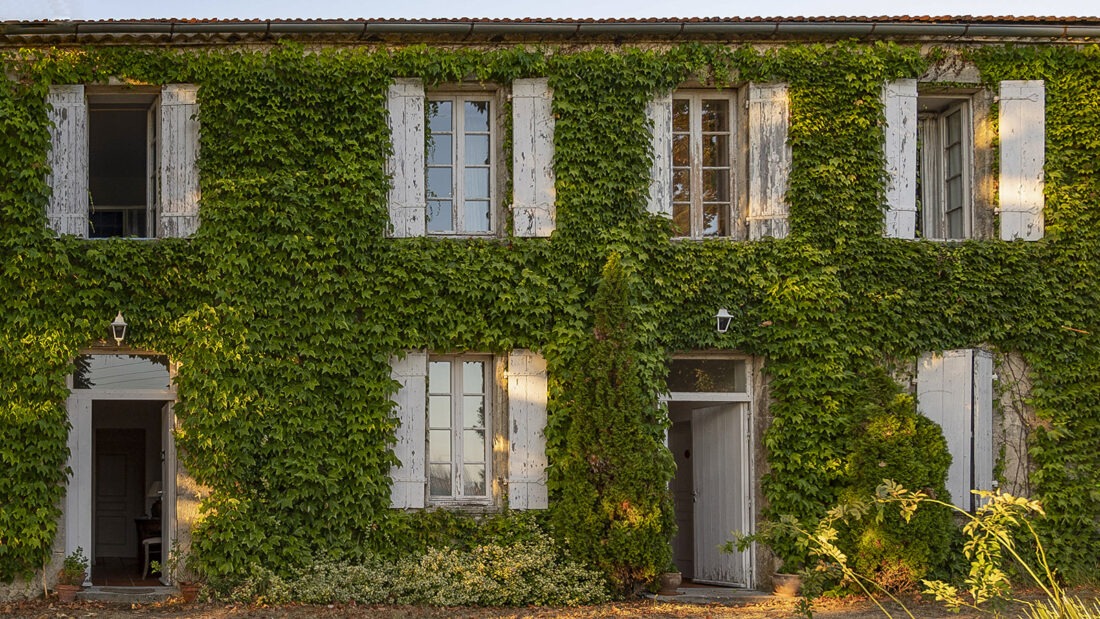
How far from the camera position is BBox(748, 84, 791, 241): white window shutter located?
447 inches

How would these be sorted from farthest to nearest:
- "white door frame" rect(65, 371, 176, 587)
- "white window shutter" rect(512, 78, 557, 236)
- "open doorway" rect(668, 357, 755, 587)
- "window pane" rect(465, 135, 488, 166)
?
"window pane" rect(465, 135, 488, 166) < "open doorway" rect(668, 357, 755, 587) < "white window shutter" rect(512, 78, 557, 236) < "white door frame" rect(65, 371, 176, 587)

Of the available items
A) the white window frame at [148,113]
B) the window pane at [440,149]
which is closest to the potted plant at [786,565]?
the window pane at [440,149]

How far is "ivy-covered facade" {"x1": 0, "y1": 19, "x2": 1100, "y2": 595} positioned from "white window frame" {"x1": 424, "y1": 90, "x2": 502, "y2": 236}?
22mm

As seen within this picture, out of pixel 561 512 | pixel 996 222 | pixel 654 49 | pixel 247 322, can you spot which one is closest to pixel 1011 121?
pixel 996 222

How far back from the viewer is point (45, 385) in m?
10.5

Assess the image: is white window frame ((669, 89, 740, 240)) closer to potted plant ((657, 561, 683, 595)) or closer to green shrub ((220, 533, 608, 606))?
potted plant ((657, 561, 683, 595))

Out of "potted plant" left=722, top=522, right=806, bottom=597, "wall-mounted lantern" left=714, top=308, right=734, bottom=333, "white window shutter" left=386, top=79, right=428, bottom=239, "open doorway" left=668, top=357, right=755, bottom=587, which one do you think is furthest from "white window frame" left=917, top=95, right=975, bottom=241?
"white window shutter" left=386, top=79, right=428, bottom=239

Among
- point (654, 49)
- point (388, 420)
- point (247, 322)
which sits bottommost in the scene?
point (388, 420)

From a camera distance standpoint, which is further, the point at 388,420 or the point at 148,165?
the point at 148,165

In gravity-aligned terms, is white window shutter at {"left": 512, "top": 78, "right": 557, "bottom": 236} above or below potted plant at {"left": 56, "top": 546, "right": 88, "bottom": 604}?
above

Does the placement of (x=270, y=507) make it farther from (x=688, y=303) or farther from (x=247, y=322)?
(x=688, y=303)

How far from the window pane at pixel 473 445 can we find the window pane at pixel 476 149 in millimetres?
2644

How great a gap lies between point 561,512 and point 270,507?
8.70ft

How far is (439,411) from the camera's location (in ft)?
36.9
